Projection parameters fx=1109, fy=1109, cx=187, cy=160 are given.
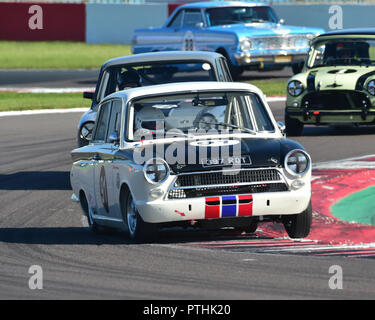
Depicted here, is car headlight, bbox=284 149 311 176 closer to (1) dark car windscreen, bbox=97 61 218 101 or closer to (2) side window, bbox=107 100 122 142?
(2) side window, bbox=107 100 122 142

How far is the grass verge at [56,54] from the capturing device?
3772 centimetres

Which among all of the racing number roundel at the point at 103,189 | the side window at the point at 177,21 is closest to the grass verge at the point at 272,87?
the side window at the point at 177,21

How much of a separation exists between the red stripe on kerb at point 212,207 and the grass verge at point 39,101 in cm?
1573

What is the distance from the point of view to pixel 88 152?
34.8 feet

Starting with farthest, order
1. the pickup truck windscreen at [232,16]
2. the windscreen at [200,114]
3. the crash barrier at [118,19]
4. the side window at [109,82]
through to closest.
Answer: the crash barrier at [118,19] → the pickup truck windscreen at [232,16] → the side window at [109,82] → the windscreen at [200,114]

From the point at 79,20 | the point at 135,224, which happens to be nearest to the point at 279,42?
the point at 135,224

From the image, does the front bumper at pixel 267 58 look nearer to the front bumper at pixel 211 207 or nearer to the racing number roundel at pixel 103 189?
the racing number roundel at pixel 103 189

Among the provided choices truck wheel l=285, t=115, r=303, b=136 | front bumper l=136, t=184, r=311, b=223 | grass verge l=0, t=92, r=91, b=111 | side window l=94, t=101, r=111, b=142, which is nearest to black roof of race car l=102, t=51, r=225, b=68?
side window l=94, t=101, r=111, b=142

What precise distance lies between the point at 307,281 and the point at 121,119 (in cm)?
291

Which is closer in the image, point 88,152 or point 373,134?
point 88,152

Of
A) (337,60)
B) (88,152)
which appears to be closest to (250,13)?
(337,60)

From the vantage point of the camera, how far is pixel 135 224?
923 cm

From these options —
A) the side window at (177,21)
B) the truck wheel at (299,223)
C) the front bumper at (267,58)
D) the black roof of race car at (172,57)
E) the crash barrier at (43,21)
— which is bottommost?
the crash barrier at (43,21)
